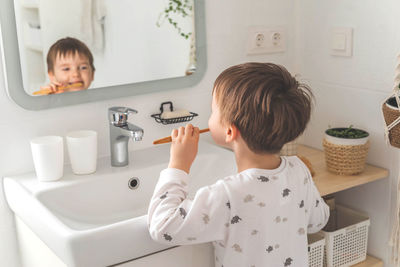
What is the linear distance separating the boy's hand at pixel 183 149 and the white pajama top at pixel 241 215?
0.09ft

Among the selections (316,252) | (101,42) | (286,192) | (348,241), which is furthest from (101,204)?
(348,241)

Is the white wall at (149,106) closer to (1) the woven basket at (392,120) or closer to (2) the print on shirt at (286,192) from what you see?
(2) the print on shirt at (286,192)

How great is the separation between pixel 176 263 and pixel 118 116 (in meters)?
0.50

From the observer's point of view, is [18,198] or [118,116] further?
[118,116]

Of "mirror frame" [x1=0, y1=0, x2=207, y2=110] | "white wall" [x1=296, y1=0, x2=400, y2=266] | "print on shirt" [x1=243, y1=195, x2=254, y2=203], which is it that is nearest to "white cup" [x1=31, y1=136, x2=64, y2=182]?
"mirror frame" [x1=0, y1=0, x2=207, y2=110]

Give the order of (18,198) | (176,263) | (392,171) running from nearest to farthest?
(176,263)
(18,198)
(392,171)

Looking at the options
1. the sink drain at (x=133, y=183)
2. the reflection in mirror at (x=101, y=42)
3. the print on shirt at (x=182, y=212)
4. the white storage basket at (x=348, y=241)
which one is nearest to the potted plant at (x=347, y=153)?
the white storage basket at (x=348, y=241)

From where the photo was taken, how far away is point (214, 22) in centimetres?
182

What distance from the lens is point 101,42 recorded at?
1.57m

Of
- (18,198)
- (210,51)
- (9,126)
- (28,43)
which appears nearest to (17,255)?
(18,198)

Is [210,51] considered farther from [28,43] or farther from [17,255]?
[17,255]

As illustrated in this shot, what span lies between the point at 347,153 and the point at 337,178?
0.09 metres

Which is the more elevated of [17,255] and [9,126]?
[9,126]

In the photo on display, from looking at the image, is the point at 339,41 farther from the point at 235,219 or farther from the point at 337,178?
the point at 235,219
